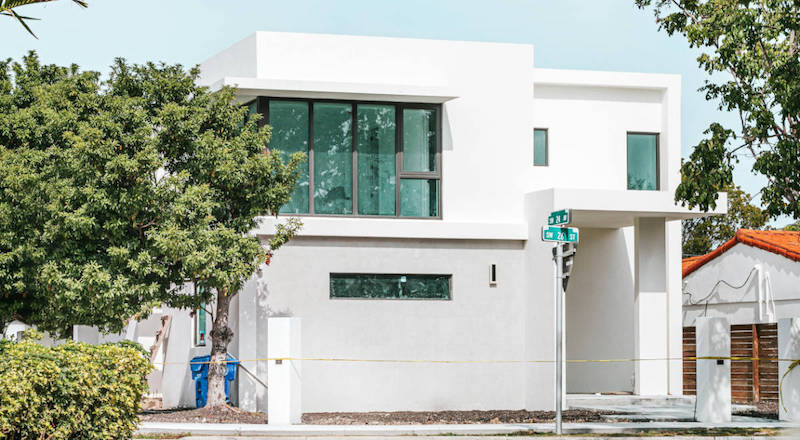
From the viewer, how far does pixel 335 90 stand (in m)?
20.2

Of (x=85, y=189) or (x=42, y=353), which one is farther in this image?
(x=85, y=189)

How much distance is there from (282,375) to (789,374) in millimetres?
9314

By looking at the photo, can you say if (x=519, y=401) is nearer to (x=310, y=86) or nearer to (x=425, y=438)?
(x=425, y=438)

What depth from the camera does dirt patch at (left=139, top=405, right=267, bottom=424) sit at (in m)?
18.1

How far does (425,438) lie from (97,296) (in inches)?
233

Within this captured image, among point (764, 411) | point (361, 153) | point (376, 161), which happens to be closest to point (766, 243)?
point (764, 411)

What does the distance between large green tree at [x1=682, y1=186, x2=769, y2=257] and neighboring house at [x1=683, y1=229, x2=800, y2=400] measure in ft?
78.0

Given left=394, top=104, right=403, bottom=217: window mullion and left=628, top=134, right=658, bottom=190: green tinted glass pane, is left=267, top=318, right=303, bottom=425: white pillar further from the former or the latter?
left=628, top=134, right=658, bottom=190: green tinted glass pane

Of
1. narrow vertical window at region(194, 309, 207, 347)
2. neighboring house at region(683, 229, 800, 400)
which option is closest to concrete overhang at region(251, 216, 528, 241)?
narrow vertical window at region(194, 309, 207, 347)

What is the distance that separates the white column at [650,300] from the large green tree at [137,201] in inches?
307

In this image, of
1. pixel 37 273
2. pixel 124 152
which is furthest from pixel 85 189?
pixel 37 273

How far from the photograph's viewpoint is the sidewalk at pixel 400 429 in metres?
16.4

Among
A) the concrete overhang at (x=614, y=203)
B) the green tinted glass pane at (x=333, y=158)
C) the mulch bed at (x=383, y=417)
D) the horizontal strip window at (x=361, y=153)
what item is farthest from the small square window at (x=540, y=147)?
the mulch bed at (x=383, y=417)

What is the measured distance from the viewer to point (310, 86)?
65.9 ft
